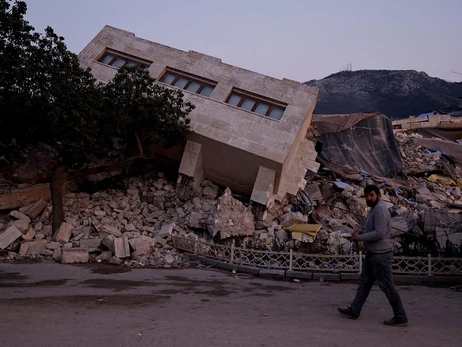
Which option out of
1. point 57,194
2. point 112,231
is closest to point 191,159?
point 112,231

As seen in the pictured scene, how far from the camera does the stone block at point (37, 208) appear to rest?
13.3 m

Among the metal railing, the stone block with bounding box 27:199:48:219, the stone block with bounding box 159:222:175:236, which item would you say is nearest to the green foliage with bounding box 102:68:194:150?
the stone block with bounding box 159:222:175:236

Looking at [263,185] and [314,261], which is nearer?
[314,261]

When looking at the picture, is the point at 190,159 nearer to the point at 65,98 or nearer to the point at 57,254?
the point at 65,98

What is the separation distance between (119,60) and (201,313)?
1297 cm

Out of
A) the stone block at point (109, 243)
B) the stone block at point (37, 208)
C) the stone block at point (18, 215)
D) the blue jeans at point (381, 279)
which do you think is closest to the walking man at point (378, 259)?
the blue jeans at point (381, 279)

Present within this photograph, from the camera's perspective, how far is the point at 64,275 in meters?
9.12

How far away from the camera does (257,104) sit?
15008 millimetres

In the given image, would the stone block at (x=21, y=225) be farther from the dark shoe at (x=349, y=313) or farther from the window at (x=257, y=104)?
the dark shoe at (x=349, y=313)

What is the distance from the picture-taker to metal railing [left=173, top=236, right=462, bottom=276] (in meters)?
9.25

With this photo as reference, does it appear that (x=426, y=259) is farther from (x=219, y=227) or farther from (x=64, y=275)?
(x=64, y=275)

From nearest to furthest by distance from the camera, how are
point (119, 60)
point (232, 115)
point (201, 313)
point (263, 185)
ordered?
1. point (201, 313)
2. point (263, 185)
3. point (232, 115)
4. point (119, 60)

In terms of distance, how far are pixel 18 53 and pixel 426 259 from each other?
11776 millimetres

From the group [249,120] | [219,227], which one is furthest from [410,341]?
[249,120]
